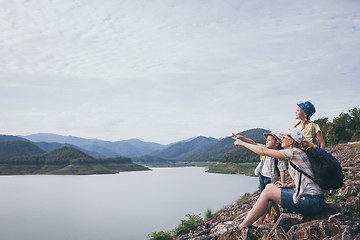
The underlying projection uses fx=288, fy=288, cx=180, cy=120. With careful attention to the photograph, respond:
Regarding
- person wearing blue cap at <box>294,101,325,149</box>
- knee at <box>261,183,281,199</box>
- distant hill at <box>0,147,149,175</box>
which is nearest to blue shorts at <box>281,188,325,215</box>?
knee at <box>261,183,281,199</box>

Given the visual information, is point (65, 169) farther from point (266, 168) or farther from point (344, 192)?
point (344, 192)

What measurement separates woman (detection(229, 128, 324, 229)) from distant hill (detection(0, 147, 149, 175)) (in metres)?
119

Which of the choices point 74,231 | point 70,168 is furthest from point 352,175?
point 70,168

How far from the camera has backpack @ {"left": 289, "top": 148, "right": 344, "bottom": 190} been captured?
186 inches

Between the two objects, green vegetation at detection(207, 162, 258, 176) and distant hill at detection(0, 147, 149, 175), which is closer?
green vegetation at detection(207, 162, 258, 176)

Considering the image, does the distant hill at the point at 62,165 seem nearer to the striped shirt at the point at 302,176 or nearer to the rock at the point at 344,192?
the rock at the point at 344,192

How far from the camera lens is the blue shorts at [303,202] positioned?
4891 mm

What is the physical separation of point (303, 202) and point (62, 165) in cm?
14119

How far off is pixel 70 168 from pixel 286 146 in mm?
129217

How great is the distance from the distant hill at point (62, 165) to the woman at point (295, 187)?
11936 cm

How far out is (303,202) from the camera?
4.91m

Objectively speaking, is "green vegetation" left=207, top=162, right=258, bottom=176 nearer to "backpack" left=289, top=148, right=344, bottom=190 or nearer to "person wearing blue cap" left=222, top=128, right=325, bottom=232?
"person wearing blue cap" left=222, top=128, right=325, bottom=232

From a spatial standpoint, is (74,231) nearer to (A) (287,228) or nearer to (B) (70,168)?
(A) (287,228)

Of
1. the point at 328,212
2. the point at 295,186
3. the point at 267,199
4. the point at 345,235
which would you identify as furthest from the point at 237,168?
the point at 345,235
